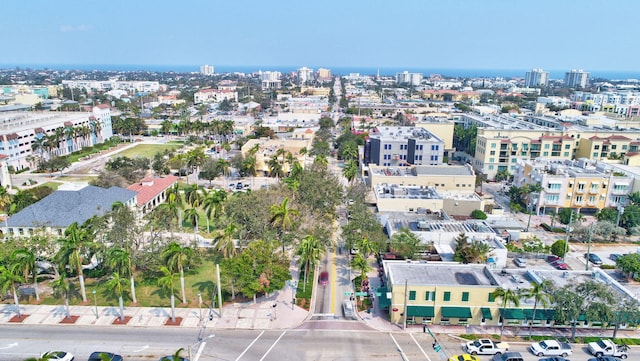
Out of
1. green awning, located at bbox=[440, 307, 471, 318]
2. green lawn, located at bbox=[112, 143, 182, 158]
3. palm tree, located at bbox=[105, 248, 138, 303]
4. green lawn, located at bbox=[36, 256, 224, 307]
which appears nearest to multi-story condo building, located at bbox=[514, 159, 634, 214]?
green awning, located at bbox=[440, 307, 471, 318]

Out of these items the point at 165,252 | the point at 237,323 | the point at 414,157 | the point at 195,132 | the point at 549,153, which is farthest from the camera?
the point at 195,132

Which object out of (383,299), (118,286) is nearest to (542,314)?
(383,299)

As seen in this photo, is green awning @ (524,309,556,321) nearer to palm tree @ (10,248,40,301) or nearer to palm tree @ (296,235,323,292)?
palm tree @ (296,235,323,292)

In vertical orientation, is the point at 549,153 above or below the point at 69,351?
above

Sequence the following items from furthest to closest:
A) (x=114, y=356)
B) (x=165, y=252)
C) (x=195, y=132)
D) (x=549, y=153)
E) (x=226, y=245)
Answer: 1. (x=195, y=132)
2. (x=549, y=153)
3. (x=226, y=245)
4. (x=165, y=252)
5. (x=114, y=356)

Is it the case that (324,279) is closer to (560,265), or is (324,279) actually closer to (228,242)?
(228,242)

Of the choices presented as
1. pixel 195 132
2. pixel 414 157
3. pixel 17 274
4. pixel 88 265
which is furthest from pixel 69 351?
pixel 195 132

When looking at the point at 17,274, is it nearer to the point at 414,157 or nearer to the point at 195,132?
the point at 414,157
